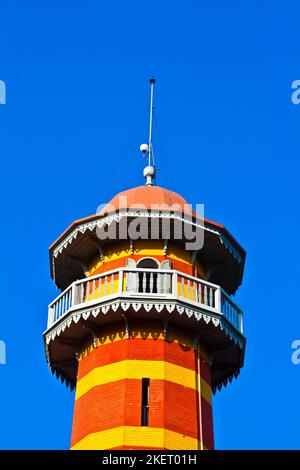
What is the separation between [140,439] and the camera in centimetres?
3234

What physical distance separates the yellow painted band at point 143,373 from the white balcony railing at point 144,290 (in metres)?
2.08

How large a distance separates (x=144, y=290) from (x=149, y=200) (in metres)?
4.24

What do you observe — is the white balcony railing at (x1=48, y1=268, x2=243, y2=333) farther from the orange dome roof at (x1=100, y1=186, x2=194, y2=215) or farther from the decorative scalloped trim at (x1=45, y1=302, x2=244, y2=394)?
the orange dome roof at (x1=100, y1=186, x2=194, y2=215)

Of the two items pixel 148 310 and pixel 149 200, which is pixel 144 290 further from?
pixel 149 200

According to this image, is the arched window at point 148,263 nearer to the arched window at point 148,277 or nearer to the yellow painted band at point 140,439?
the arched window at point 148,277

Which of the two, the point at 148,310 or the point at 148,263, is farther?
the point at 148,263

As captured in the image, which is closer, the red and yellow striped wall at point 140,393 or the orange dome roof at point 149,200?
the red and yellow striped wall at point 140,393

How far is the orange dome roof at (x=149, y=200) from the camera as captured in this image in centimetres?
3656

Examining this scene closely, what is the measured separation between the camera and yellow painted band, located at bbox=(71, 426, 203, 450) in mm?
32281

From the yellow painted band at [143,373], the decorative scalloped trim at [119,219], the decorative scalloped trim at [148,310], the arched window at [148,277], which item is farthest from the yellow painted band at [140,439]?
the decorative scalloped trim at [119,219]

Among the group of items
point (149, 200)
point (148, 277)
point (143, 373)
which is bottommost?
point (143, 373)

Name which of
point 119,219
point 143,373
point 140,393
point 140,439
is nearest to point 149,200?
point 119,219

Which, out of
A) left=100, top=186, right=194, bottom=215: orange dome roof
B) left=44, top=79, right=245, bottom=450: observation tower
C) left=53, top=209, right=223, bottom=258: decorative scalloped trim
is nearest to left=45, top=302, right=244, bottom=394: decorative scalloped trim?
left=44, top=79, right=245, bottom=450: observation tower
